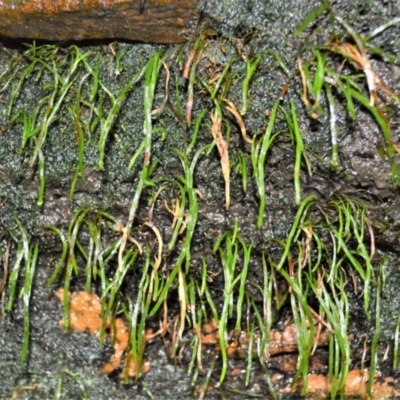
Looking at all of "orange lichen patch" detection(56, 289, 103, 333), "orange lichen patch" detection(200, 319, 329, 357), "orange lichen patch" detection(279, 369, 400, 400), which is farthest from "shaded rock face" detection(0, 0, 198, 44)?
"orange lichen patch" detection(279, 369, 400, 400)

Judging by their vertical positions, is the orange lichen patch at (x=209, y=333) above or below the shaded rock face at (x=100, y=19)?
below

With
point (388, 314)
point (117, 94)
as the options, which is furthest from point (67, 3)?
point (388, 314)

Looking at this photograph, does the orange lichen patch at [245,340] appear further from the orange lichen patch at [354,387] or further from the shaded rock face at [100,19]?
the shaded rock face at [100,19]

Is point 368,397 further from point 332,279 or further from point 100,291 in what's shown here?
point 100,291

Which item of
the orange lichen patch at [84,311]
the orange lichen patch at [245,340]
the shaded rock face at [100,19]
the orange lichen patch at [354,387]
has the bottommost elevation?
the orange lichen patch at [354,387]

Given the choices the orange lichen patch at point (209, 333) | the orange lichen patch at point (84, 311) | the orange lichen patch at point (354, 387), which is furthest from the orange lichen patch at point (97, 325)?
the orange lichen patch at point (354, 387)
